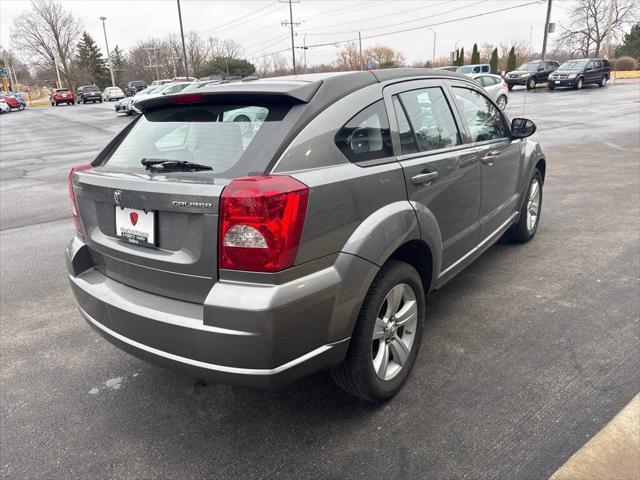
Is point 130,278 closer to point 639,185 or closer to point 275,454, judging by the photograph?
point 275,454

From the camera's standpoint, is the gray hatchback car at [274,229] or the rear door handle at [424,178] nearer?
the gray hatchback car at [274,229]

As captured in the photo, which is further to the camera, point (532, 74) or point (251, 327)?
point (532, 74)

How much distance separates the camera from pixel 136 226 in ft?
7.59

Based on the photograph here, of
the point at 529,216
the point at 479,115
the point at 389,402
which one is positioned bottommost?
the point at 389,402

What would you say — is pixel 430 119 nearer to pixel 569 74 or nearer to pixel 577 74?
pixel 569 74

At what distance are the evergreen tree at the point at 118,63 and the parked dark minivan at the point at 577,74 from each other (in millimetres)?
73242

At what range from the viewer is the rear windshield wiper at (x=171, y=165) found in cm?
226

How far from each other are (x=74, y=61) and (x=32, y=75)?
55.7ft

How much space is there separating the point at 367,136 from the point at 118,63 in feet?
323

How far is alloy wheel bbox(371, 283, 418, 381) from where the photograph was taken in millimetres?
2578

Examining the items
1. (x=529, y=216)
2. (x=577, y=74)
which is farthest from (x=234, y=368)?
(x=577, y=74)

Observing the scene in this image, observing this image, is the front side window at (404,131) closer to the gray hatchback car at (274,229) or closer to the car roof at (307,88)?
the gray hatchback car at (274,229)

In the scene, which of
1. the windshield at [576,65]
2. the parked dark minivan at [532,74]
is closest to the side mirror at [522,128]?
the windshield at [576,65]

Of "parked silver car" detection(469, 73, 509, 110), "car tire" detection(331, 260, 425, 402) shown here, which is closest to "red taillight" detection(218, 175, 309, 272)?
"car tire" detection(331, 260, 425, 402)
